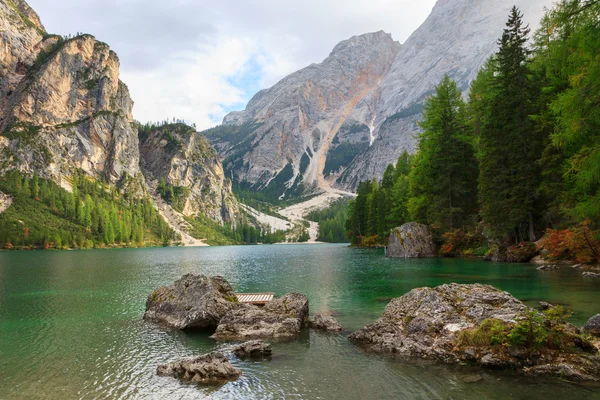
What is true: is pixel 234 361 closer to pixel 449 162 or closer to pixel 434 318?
pixel 434 318

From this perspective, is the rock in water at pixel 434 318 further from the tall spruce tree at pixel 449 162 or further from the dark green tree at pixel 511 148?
the tall spruce tree at pixel 449 162

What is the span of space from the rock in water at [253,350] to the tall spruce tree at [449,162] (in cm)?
4963

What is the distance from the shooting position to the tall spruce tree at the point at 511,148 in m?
42.3

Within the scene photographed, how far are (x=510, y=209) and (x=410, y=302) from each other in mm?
33928

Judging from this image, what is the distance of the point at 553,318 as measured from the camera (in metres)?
12.3

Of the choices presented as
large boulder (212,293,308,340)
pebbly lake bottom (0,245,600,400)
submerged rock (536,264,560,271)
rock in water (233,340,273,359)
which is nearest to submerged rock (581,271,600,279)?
pebbly lake bottom (0,245,600,400)

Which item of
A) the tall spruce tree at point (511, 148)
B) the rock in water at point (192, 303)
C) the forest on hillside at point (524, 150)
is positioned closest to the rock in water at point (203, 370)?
the rock in water at point (192, 303)

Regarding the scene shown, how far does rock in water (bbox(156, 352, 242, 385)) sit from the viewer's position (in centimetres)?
1184

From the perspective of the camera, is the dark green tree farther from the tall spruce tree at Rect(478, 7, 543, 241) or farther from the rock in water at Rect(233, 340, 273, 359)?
the rock in water at Rect(233, 340, 273, 359)

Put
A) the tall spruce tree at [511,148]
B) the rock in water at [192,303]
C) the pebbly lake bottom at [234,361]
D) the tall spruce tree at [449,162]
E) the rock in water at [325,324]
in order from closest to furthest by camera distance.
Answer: the pebbly lake bottom at [234,361] → the rock in water at [325,324] → the rock in water at [192,303] → the tall spruce tree at [511,148] → the tall spruce tree at [449,162]

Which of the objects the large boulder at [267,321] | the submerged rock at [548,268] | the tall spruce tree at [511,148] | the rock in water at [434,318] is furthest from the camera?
the tall spruce tree at [511,148]

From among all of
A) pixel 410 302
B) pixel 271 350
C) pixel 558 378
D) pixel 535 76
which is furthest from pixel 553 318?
pixel 535 76

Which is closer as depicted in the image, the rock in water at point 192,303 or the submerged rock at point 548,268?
the rock in water at point 192,303

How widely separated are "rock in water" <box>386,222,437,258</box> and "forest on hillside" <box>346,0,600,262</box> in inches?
91.4
